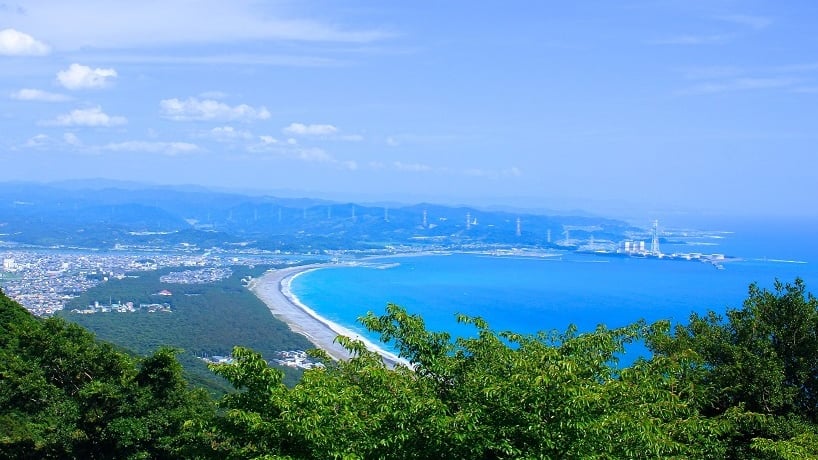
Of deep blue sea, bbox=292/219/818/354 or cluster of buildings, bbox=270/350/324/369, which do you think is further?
deep blue sea, bbox=292/219/818/354

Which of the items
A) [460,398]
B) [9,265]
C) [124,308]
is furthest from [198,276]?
[460,398]

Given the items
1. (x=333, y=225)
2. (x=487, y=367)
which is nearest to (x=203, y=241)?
(x=333, y=225)

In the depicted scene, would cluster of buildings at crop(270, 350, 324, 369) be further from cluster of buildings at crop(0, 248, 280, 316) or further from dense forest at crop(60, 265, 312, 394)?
cluster of buildings at crop(0, 248, 280, 316)

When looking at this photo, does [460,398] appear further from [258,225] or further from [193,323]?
[258,225]

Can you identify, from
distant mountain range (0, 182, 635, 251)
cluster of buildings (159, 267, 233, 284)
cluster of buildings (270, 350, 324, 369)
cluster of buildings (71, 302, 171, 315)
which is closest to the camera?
cluster of buildings (270, 350, 324, 369)

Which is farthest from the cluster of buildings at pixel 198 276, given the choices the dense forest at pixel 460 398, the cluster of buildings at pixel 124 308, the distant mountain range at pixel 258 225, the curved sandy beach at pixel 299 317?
the dense forest at pixel 460 398

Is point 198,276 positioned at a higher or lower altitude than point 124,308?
higher

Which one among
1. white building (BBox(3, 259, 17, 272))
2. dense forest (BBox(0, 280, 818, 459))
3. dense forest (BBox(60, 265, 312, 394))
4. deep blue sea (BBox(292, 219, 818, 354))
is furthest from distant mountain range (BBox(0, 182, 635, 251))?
dense forest (BBox(0, 280, 818, 459))
